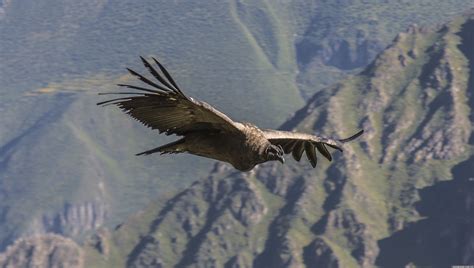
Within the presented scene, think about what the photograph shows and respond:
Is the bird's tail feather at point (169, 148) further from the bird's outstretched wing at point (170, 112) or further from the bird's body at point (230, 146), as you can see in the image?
the bird's outstretched wing at point (170, 112)

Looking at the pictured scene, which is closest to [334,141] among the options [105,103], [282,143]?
[282,143]

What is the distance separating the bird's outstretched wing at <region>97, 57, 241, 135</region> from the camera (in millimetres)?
22125

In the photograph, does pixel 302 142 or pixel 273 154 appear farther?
pixel 302 142

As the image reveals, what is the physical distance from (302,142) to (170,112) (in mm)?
5241

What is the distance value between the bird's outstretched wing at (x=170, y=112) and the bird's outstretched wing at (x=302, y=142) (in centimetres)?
215

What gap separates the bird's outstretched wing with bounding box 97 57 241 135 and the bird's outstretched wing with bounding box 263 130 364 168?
2153 millimetres

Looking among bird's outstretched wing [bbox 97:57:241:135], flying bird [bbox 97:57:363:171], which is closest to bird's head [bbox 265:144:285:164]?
flying bird [bbox 97:57:363:171]

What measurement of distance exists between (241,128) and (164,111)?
1406mm

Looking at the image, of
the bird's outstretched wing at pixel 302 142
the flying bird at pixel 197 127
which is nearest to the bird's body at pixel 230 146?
the flying bird at pixel 197 127

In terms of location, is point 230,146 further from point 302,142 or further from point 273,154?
point 302,142

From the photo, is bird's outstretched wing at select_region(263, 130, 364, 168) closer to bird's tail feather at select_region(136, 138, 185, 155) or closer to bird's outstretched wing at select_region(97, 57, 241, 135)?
bird's tail feather at select_region(136, 138, 185, 155)

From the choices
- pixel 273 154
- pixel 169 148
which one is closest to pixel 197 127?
pixel 169 148

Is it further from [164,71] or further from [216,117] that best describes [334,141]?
[164,71]

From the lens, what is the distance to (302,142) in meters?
27.2
